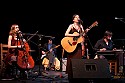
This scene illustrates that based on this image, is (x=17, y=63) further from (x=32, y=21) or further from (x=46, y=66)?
(x=32, y=21)

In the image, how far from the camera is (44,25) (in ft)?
45.9

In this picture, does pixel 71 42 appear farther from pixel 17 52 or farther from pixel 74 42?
pixel 17 52

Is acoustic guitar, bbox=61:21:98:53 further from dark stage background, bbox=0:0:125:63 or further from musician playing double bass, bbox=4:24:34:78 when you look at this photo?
dark stage background, bbox=0:0:125:63

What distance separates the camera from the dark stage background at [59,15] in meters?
13.3

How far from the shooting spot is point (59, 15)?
546 inches

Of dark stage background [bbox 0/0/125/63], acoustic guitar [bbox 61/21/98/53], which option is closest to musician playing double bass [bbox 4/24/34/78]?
acoustic guitar [bbox 61/21/98/53]

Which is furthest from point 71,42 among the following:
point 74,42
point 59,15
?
point 59,15

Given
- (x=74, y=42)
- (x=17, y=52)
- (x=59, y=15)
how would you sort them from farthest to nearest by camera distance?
(x=59, y=15)
(x=17, y=52)
(x=74, y=42)

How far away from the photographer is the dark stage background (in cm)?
1333

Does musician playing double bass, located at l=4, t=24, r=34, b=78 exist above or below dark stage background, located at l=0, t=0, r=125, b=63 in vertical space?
below

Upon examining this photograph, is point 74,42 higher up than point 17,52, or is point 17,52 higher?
point 74,42

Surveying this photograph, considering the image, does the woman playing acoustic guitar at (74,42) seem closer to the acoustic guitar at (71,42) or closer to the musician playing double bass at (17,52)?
the acoustic guitar at (71,42)

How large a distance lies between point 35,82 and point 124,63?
3399mm

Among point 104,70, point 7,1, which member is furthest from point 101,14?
point 104,70
